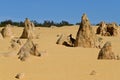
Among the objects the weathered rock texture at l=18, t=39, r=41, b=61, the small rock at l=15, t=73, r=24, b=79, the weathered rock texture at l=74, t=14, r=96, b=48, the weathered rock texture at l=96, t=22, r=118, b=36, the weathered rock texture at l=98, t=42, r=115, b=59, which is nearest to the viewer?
the small rock at l=15, t=73, r=24, b=79

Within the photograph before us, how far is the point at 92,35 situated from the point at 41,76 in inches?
393

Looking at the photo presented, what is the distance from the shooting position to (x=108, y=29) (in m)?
34.7

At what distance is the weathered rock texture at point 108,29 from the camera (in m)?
34.2

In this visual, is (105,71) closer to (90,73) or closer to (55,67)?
(90,73)

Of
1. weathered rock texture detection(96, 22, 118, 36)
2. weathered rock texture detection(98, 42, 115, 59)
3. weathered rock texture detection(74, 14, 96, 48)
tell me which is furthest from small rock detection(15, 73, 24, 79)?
weathered rock texture detection(96, 22, 118, 36)

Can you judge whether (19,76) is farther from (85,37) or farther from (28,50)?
(85,37)

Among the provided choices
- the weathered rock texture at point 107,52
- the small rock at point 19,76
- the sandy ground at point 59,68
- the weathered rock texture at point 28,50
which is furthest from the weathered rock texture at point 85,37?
the small rock at point 19,76

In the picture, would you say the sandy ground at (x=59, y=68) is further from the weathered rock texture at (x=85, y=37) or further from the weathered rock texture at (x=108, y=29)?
the weathered rock texture at (x=108, y=29)

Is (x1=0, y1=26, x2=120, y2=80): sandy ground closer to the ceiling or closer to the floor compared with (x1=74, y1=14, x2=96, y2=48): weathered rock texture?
closer to the floor

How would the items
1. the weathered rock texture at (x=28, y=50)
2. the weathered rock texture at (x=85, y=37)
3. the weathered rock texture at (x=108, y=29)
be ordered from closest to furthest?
the weathered rock texture at (x=28, y=50), the weathered rock texture at (x=85, y=37), the weathered rock texture at (x=108, y=29)

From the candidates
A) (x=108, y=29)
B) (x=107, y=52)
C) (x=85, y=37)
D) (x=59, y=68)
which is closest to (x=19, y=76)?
(x=59, y=68)

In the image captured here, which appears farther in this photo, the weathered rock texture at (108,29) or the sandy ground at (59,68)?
the weathered rock texture at (108,29)

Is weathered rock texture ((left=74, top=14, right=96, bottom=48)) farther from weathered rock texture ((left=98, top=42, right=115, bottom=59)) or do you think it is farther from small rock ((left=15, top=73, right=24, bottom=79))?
small rock ((left=15, top=73, right=24, bottom=79))

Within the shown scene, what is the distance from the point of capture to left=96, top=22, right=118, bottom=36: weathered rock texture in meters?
34.2
